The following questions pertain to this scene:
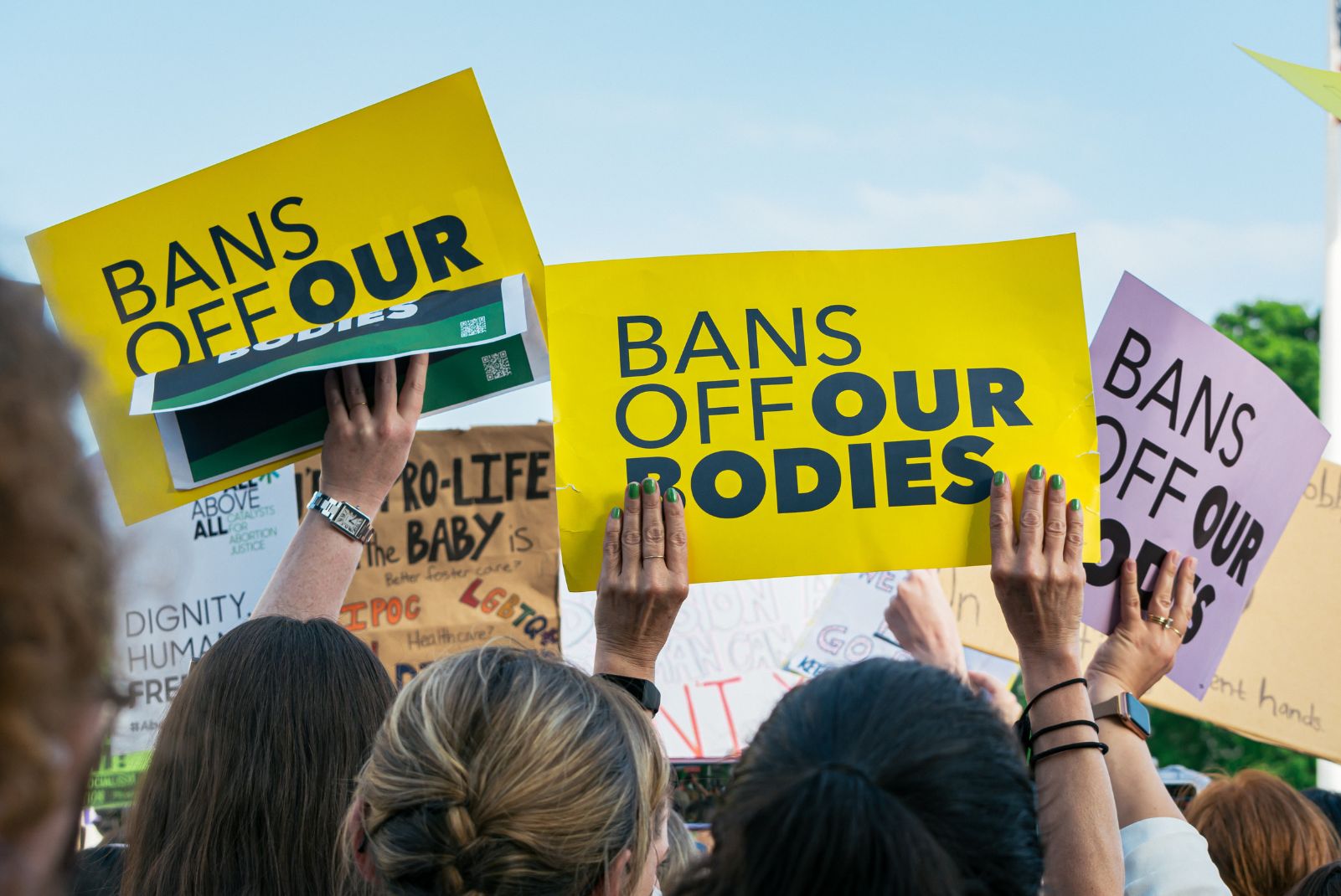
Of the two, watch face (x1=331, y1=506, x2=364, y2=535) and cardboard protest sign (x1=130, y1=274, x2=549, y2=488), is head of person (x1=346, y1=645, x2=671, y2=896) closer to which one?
watch face (x1=331, y1=506, x2=364, y2=535)

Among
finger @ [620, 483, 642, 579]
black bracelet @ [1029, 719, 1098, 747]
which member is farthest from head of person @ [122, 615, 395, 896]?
black bracelet @ [1029, 719, 1098, 747]

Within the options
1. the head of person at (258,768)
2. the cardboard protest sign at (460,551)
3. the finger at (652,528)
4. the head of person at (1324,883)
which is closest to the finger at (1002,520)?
the finger at (652,528)

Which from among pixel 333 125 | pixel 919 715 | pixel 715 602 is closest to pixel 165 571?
pixel 919 715

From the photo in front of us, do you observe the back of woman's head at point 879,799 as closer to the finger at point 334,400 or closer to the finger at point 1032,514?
the finger at point 1032,514

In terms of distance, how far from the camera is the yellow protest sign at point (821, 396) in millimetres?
2586

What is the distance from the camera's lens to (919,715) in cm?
125

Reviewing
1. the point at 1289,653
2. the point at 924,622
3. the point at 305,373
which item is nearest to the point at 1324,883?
the point at 924,622

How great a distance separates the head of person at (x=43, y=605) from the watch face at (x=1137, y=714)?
211 cm

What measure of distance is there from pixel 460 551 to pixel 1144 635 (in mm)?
2977

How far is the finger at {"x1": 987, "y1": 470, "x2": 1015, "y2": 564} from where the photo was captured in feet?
7.87

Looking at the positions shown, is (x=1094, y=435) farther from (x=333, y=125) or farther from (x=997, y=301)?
(x=333, y=125)

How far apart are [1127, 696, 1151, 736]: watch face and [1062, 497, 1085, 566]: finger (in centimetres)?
30

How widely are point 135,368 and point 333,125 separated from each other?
2.23 feet

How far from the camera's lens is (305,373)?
2672 mm
